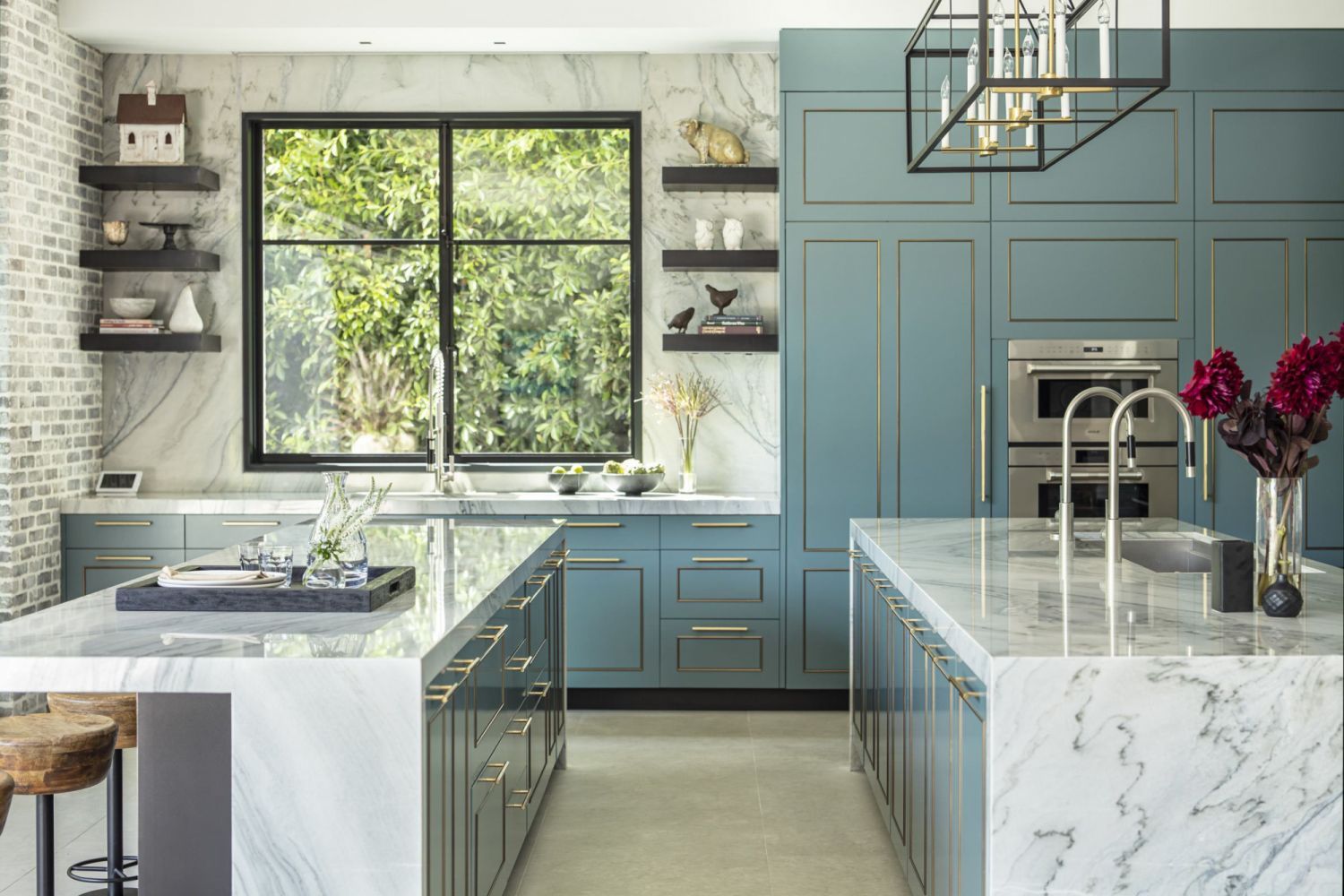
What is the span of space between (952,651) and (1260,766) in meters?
0.59

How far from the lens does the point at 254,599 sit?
262cm

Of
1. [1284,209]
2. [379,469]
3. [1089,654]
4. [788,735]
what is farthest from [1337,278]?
[379,469]

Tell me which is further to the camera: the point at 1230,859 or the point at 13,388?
the point at 13,388

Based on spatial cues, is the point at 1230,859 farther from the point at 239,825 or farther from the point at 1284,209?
the point at 1284,209

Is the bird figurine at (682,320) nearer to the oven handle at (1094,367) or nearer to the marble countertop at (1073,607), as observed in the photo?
the oven handle at (1094,367)

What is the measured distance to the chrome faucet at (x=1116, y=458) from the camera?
9.19 ft

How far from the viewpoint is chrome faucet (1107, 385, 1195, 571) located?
280 cm

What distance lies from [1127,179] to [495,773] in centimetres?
374

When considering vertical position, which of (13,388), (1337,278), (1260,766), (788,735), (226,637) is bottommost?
(788,735)

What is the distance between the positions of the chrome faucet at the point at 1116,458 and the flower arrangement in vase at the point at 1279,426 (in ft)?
0.38

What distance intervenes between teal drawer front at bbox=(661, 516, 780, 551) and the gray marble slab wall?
1.92ft

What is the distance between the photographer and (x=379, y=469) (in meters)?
5.96

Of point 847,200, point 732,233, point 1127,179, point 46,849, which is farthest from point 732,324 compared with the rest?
point 46,849

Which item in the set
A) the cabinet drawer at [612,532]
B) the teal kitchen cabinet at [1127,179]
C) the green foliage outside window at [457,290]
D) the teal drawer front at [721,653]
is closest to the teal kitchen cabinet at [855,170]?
the teal kitchen cabinet at [1127,179]
